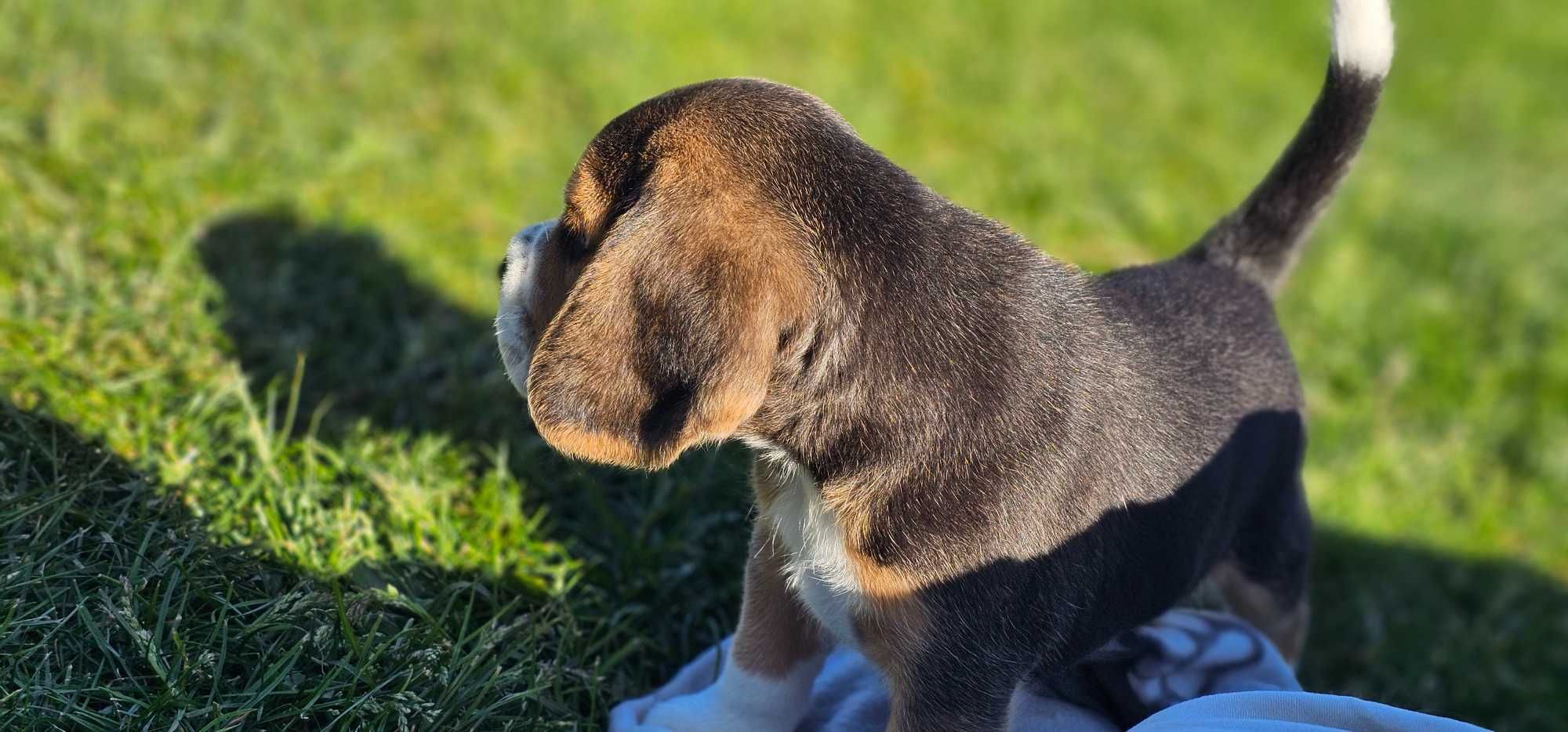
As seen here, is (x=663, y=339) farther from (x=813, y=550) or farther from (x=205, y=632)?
(x=205, y=632)

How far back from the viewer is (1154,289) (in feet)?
11.4

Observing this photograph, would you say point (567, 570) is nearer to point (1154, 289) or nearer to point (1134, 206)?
point (1154, 289)

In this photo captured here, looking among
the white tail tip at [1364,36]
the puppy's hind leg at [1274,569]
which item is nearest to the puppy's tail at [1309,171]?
the white tail tip at [1364,36]

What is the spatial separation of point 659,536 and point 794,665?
955 millimetres

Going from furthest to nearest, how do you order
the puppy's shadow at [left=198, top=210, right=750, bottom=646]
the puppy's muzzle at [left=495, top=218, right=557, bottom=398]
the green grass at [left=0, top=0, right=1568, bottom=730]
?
the puppy's shadow at [left=198, top=210, right=750, bottom=646], the green grass at [left=0, top=0, right=1568, bottom=730], the puppy's muzzle at [left=495, top=218, right=557, bottom=398]

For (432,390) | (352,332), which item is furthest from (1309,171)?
(352,332)

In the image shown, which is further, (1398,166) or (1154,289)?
(1398,166)

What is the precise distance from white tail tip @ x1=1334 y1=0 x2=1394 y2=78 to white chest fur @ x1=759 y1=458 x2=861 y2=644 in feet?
6.89

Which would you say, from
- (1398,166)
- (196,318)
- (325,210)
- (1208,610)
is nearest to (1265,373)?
(1208,610)

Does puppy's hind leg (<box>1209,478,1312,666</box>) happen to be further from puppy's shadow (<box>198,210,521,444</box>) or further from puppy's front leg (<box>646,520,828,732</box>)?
puppy's shadow (<box>198,210,521,444</box>)

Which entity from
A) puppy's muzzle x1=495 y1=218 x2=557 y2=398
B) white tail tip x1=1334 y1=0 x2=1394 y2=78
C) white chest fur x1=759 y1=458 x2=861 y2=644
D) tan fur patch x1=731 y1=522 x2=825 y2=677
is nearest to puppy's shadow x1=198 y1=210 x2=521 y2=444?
tan fur patch x1=731 y1=522 x2=825 y2=677

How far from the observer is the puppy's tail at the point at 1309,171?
3650 mm

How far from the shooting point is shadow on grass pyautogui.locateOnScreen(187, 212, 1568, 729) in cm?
416

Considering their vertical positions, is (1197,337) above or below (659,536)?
above
